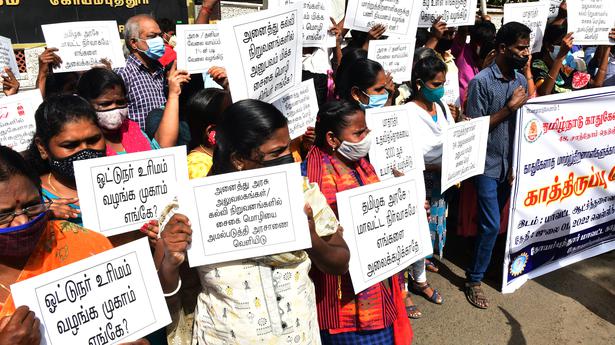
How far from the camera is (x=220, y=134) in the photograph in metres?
1.97

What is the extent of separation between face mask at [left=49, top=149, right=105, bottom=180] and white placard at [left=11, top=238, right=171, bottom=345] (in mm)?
678

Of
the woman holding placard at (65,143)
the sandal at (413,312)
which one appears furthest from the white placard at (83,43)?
the sandal at (413,312)

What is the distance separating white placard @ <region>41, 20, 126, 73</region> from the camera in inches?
155

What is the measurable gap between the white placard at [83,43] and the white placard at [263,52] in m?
2.01

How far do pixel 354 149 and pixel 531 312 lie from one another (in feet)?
7.71

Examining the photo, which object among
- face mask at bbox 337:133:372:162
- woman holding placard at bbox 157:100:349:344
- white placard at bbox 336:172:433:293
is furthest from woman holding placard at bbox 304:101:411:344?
woman holding placard at bbox 157:100:349:344

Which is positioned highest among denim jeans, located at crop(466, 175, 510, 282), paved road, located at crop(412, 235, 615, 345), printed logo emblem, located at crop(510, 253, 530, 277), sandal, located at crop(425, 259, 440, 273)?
denim jeans, located at crop(466, 175, 510, 282)

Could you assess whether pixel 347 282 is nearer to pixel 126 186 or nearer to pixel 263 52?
pixel 126 186

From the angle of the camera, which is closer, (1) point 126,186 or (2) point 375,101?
(1) point 126,186

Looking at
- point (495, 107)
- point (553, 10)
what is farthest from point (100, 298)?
point (553, 10)

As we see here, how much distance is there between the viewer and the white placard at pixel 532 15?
16.8 ft

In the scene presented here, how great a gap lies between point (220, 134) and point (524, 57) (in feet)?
9.28

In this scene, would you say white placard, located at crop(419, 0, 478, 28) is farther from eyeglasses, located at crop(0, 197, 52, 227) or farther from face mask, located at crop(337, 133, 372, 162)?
eyeglasses, located at crop(0, 197, 52, 227)

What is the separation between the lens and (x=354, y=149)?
259cm
